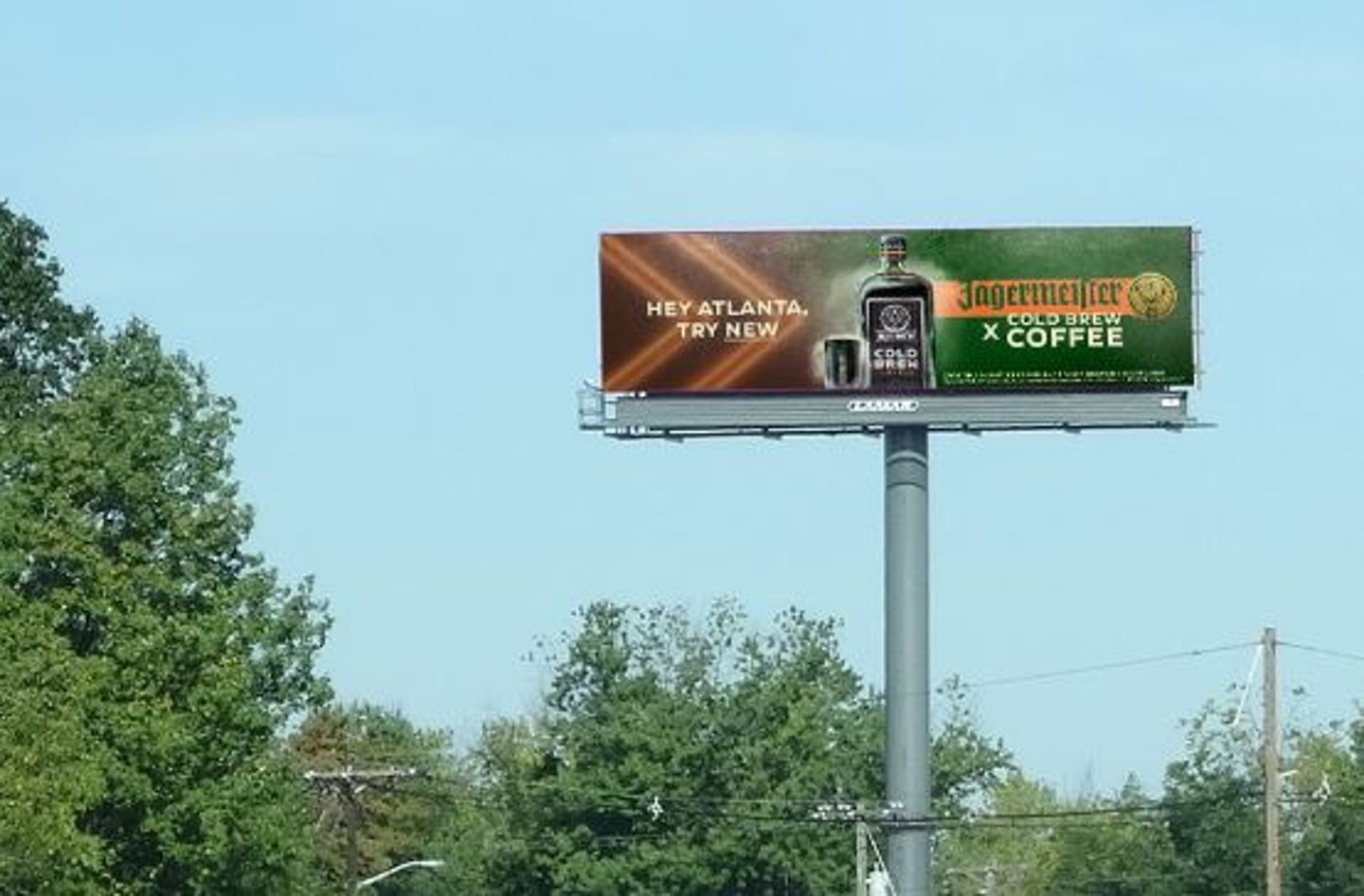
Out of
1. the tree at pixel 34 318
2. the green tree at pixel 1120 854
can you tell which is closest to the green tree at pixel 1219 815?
the green tree at pixel 1120 854

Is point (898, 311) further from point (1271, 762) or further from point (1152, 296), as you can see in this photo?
point (1271, 762)

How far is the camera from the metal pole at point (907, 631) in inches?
3391

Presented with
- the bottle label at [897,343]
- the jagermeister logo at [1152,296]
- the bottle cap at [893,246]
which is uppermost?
the bottle cap at [893,246]

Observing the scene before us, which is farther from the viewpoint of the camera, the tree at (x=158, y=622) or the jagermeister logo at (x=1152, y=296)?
the jagermeister logo at (x=1152, y=296)

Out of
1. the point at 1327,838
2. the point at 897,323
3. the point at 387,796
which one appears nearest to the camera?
the point at 897,323

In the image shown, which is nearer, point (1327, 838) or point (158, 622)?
point (158, 622)

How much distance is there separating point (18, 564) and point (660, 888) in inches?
1792

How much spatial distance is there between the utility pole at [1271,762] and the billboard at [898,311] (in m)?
13.3

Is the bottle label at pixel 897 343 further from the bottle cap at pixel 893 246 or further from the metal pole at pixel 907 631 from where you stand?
the metal pole at pixel 907 631

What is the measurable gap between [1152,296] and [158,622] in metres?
27.0

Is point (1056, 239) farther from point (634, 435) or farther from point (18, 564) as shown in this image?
point (18, 564)

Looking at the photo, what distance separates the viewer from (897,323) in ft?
282

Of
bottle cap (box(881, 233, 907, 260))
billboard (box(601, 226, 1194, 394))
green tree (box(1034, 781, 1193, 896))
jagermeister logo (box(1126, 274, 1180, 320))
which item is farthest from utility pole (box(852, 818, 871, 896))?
green tree (box(1034, 781, 1193, 896))

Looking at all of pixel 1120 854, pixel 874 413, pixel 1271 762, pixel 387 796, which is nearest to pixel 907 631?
pixel 874 413
